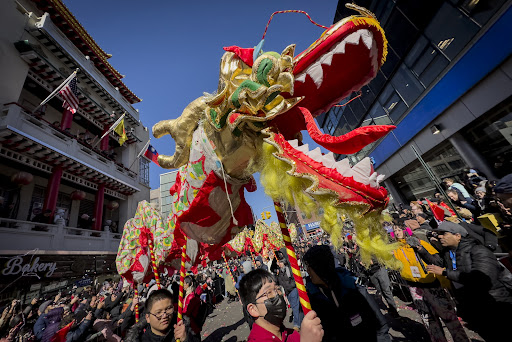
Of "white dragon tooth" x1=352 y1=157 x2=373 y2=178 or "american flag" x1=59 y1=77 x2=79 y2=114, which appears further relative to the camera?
"american flag" x1=59 y1=77 x2=79 y2=114

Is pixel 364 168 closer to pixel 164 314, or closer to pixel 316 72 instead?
pixel 316 72

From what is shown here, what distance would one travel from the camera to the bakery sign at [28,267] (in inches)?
279

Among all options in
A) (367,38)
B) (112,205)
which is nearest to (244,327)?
(367,38)

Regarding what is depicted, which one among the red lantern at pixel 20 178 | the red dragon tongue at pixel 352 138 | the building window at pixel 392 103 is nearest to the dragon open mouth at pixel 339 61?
the red dragon tongue at pixel 352 138

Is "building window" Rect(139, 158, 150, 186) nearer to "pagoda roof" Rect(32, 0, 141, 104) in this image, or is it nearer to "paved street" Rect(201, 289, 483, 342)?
"pagoda roof" Rect(32, 0, 141, 104)

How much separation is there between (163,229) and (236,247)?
1018cm

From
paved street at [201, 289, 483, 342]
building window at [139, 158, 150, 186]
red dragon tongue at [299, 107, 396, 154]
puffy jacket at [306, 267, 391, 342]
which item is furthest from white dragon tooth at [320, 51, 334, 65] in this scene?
building window at [139, 158, 150, 186]

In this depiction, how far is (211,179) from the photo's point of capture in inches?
68.7

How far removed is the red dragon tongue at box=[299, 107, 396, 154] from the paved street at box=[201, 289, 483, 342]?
432cm

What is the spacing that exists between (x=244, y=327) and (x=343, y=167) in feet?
24.2

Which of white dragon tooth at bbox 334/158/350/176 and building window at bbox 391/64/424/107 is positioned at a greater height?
building window at bbox 391/64/424/107

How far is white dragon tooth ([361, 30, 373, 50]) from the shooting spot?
1044 mm

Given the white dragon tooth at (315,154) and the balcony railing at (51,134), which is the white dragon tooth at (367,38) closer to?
the white dragon tooth at (315,154)

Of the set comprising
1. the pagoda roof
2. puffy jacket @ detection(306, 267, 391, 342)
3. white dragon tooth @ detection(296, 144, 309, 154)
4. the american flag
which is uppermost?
the pagoda roof
